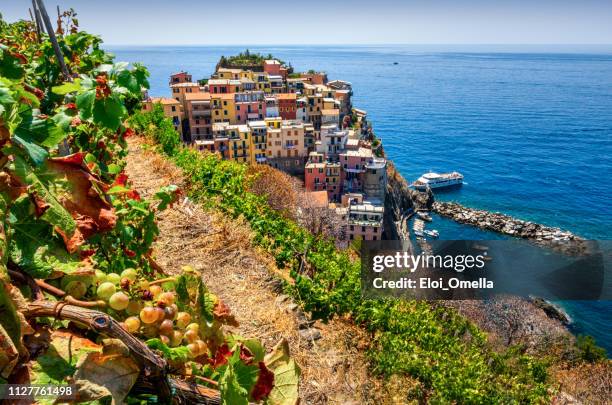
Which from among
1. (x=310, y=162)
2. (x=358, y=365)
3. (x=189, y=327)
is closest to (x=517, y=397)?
(x=358, y=365)

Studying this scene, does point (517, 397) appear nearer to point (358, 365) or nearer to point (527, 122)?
point (358, 365)

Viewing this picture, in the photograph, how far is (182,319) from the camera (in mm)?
1409

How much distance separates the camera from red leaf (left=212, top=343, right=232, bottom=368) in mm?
1540

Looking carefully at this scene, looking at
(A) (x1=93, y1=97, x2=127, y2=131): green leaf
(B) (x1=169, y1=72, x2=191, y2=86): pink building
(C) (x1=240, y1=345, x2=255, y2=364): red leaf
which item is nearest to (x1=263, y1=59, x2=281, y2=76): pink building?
(B) (x1=169, y1=72, x2=191, y2=86): pink building

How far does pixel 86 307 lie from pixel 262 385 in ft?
2.12

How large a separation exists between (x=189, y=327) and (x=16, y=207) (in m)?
0.65

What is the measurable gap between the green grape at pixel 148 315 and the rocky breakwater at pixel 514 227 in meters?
32.8

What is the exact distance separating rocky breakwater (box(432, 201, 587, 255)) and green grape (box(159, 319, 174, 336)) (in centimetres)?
3273

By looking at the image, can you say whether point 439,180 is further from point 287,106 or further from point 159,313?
point 159,313

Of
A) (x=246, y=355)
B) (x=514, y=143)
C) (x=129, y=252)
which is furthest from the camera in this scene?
(x=514, y=143)

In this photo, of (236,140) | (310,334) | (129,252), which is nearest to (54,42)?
(129,252)

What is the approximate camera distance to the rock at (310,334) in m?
3.83

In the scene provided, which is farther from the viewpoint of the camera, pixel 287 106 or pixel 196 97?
pixel 287 106

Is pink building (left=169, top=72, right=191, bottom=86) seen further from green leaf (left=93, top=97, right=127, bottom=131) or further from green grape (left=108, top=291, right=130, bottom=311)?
green grape (left=108, top=291, right=130, bottom=311)
